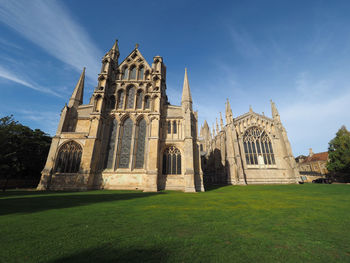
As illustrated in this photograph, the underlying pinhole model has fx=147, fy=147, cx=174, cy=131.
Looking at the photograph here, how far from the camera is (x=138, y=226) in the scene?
488 cm

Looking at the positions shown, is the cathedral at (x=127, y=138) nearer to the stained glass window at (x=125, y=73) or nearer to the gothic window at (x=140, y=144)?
the gothic window at (x=140, y=144)

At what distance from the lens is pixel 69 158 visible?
19.4m

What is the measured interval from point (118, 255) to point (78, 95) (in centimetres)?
2673

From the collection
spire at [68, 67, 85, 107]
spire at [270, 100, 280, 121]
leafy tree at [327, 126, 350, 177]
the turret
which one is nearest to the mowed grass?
spire at [68, 67, 85, 107]

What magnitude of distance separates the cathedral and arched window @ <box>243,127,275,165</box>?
458cm

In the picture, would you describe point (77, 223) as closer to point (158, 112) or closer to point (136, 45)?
point (158, 112)

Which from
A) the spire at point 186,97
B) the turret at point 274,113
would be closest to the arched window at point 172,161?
the spire at point 186,97

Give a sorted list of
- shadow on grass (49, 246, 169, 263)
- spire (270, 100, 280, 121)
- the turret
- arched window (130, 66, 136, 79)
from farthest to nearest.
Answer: spire (270, 100, 280, 121), the turret, arched window (130, 66, 136, 79), shadow on grass (49, 246, 169, 263)

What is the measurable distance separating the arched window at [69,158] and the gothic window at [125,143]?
526 centimetres

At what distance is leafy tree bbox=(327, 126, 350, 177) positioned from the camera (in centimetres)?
2947

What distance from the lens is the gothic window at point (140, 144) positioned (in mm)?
19750

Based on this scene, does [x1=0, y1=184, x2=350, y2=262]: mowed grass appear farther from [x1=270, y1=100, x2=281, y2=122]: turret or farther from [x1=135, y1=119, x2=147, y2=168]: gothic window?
[x1=270, y1=100, x2=281, y2=122]: turret

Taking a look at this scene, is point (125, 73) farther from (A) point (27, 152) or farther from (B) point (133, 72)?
(A) point (27, 152)

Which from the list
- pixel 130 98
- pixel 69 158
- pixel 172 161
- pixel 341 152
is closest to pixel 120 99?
pixel 130 98
